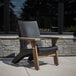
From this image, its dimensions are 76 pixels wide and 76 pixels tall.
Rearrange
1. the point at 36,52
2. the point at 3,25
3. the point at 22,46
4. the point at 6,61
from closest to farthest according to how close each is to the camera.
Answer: the point at 36,52 → the point at 22,46 → the point at 6,61 → the point at 3,25

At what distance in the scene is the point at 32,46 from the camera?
5.84 meters

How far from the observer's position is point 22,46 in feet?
20.7

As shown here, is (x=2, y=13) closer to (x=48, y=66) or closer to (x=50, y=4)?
(x=50, y=4)

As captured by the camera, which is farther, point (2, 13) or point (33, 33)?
point (2, 13)

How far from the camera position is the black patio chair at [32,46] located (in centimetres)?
584

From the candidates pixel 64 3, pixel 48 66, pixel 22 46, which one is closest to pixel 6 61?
pixel 22 46

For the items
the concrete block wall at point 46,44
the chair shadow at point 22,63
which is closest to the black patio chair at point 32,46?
the chair shadow at point 22,63

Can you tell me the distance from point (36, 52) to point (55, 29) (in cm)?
198

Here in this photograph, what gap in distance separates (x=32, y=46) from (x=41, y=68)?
0.50m

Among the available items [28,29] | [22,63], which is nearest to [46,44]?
[28,29]

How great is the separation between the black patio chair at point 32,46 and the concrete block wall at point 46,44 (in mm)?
875

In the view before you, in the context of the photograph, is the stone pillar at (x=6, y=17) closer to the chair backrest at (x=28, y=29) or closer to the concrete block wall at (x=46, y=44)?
the concrete block wall at (x=46, y=44)

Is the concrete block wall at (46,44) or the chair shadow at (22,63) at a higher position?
the concrete block wall at (46,44)

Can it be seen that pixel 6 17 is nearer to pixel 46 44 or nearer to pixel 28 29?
pixel 28 29
